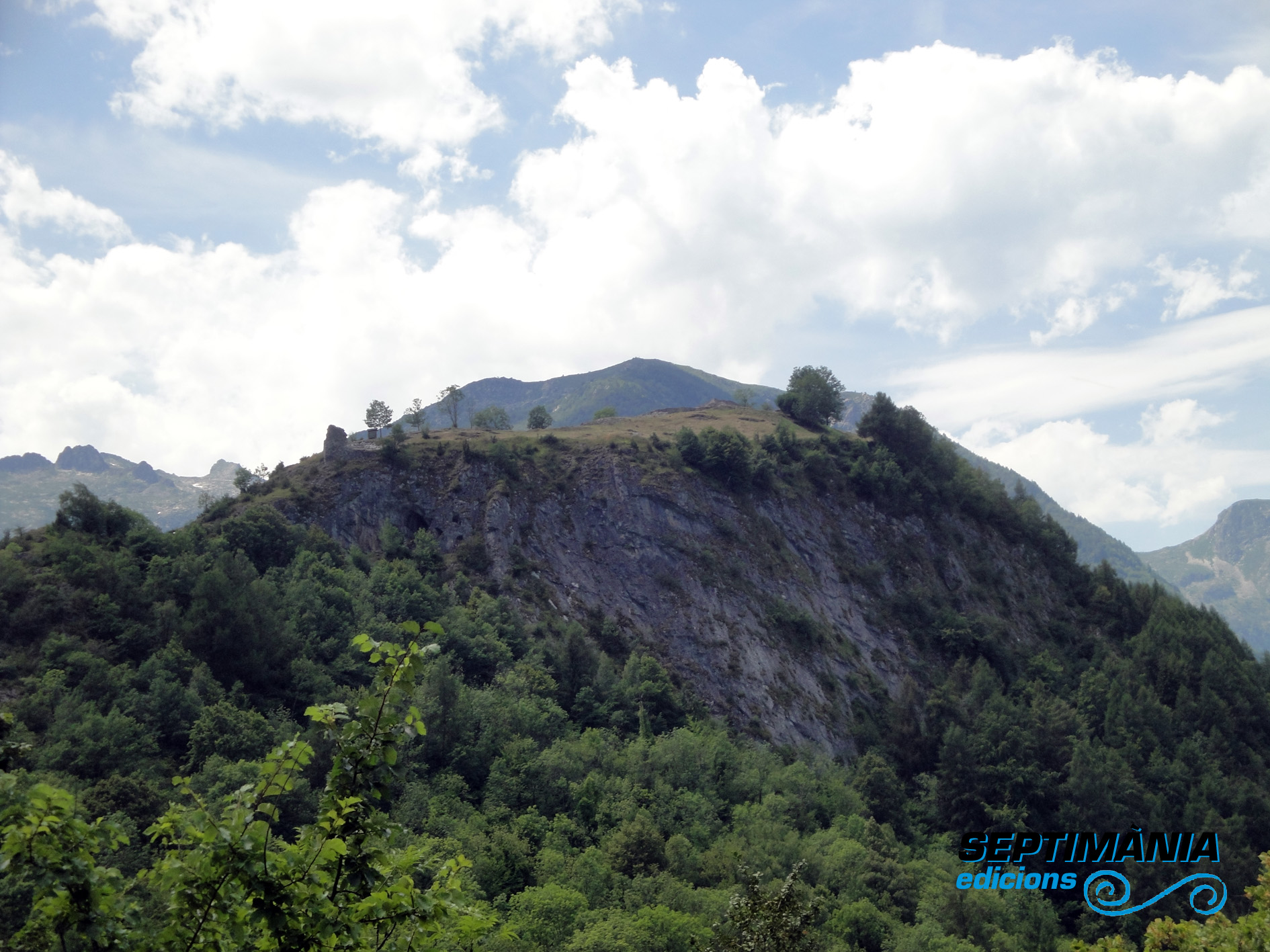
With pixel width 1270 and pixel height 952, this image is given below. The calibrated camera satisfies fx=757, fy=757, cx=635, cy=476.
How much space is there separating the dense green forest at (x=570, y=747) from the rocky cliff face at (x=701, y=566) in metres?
1.98

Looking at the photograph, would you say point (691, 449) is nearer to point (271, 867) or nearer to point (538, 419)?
point (538, 419)

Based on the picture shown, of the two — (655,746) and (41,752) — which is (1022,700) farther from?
(41,752)

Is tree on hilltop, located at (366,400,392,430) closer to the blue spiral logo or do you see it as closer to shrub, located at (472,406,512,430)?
shrub, located at (472,406,512,430)

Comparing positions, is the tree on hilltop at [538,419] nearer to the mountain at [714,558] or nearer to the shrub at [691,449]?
the mountain at [714,558]

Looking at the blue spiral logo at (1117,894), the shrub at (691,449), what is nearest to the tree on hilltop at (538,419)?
the shrub at (691,449)

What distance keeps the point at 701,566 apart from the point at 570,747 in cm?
Answer: 2640

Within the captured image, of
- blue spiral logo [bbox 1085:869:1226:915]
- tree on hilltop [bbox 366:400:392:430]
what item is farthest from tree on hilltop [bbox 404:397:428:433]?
blue spiral logo [bbox 1085:869:1226:915]

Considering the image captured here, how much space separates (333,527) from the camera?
5859 centimetres

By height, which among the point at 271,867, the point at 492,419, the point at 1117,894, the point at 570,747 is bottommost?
the point at 1117,894

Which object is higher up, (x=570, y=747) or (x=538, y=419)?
(x=538, y=419)

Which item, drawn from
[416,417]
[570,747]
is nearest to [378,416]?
[416,417]

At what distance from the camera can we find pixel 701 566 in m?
65.2

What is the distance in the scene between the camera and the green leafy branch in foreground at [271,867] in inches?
236

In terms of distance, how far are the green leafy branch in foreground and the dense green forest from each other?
0.12 m
